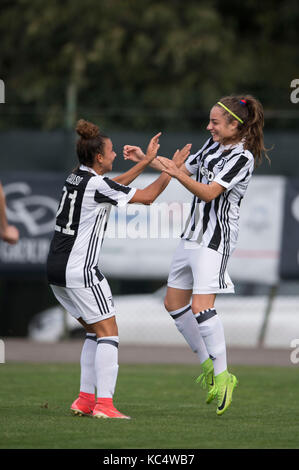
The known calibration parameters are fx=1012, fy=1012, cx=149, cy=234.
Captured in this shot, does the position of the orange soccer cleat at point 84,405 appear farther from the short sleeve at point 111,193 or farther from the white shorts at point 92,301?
the short sleeve at point 111,193

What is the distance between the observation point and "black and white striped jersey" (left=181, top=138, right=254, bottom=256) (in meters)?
7.70

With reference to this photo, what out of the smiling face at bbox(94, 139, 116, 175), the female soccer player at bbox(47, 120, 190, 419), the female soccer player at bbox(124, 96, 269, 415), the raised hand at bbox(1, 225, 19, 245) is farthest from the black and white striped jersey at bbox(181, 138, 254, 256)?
the raised hand at bbox(1, 225, 19, 245)

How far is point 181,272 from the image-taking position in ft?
26.2

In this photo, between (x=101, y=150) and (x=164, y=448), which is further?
(x=101, y=150)

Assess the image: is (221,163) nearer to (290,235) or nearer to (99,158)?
(99,158)

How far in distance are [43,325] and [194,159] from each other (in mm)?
7268

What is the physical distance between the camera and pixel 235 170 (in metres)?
7.60

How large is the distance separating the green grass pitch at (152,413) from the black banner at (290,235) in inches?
82.6

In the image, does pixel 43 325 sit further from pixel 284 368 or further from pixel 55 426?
pixel 55 426

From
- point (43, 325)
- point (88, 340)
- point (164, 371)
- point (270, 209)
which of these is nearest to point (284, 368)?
point (164, 371)

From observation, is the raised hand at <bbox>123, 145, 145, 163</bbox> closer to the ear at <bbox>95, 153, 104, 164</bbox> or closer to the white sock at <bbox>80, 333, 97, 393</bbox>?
the ear at <bbox>95, 153, 104, 164</bbox>

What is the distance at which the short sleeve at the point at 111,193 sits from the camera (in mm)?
7434

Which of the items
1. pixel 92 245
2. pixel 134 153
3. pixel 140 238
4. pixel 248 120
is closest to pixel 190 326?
pixel 92 245

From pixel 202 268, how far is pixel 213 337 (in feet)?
1.73
